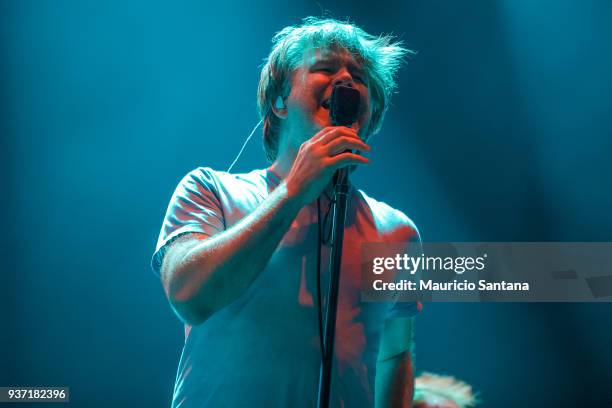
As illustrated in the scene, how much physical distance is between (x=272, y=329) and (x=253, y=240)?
0.20 metres

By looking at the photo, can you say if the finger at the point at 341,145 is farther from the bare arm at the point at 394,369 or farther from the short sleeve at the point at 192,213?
the bare arm at the point at 394,369

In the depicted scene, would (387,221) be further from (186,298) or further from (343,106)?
(186,298)

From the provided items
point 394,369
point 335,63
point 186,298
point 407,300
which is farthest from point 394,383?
point 335,63

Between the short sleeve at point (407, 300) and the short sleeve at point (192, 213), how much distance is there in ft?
1.40

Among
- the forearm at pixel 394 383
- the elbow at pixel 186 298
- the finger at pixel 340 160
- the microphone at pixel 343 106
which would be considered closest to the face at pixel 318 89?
the microphone at pixel 343 106

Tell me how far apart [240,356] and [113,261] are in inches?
50.7

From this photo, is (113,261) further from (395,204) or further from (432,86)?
(432,86)

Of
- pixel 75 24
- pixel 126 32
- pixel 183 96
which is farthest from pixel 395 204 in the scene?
pixel 75 24

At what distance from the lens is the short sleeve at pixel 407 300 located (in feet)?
4.31

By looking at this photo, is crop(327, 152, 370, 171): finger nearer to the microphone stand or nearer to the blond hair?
the microphone stand

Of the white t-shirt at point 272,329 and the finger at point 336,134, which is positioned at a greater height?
the finger at point 336,134

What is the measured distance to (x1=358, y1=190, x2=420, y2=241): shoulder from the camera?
1.31m

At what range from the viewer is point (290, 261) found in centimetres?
113

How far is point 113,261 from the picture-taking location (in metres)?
2.19
